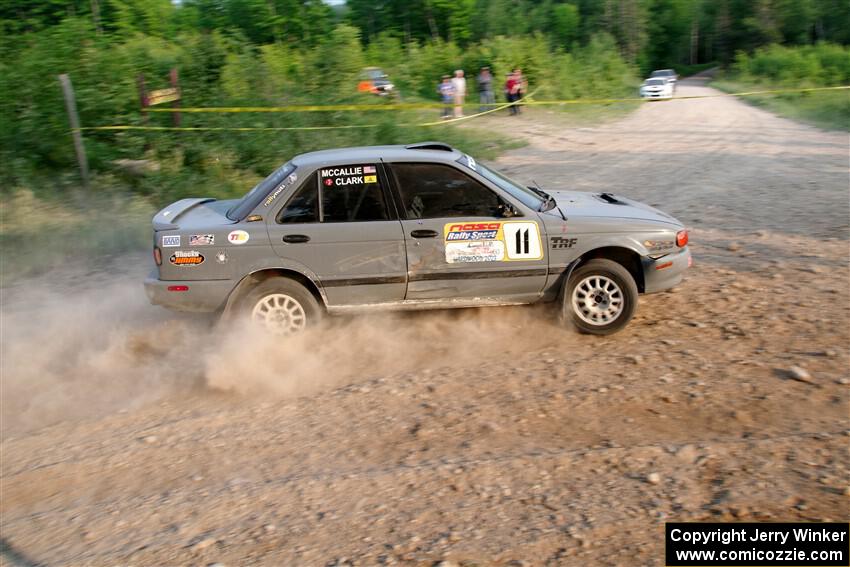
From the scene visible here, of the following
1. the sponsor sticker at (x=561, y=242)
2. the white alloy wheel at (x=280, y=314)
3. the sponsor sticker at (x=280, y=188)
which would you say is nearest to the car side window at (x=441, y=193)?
the sponsor sticker at (x=561, y=242)

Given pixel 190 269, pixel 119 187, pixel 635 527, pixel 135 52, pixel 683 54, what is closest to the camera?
pixel 635 527

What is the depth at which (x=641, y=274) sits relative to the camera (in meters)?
6.62

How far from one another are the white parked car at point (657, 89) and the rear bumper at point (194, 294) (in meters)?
31.1

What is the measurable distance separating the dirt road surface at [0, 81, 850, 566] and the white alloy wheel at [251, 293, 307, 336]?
179mm

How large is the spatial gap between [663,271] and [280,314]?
324cm

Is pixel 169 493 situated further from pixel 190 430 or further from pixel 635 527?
pixel 635 527

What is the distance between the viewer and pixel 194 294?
6.50 metres

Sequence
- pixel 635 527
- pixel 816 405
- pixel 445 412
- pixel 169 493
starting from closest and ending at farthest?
pixel 635 527 < pixel 169 493 < pixel 816 405 < pixel 445 412

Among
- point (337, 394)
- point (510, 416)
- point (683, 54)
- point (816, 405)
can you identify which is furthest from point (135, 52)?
point (683, 54)

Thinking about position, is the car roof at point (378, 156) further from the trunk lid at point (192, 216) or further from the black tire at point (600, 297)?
the black tire at point (600, 297)

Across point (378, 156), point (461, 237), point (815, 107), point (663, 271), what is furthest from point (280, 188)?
point (815, 107)

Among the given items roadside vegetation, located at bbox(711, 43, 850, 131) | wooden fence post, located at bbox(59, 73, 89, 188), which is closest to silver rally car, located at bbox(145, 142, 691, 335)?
wooden fence post, located at bbox(59, 73, 89, 188)

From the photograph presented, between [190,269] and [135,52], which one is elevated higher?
[135,52]

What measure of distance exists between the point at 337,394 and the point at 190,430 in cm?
108
